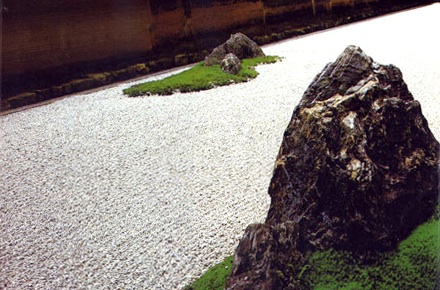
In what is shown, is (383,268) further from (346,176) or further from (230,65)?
(230,65)

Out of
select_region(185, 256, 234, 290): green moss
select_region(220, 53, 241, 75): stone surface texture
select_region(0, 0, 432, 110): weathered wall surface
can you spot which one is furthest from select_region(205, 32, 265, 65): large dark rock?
select_region(185, 256, 234, 290): green moss

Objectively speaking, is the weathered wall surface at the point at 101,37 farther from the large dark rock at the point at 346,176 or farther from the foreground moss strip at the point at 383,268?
the foreground moss strip at the point at 383,268

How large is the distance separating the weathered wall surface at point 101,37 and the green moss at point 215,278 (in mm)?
6174

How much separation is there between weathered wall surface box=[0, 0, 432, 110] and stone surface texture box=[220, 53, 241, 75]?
2089mm

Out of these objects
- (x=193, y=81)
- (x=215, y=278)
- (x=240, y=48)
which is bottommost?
(x=215, y=278)

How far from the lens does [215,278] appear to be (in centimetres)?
325

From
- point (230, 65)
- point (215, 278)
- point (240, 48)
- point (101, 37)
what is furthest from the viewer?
point (240, 48)

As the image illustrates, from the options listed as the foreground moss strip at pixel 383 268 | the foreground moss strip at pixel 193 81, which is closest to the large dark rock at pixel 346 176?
the foreground moss strip at pixel 383 268

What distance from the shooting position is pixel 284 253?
2951 millimetres

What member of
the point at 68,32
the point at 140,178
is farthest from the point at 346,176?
the point at 68,32

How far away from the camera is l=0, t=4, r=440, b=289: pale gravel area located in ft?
12.2

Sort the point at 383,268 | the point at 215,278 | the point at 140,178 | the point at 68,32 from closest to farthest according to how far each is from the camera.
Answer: the point at 383,268 → the point at 215,278 → the point at 140,178 → the point at 68,32

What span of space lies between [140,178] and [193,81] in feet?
12.0

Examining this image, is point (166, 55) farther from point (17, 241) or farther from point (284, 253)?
point (284, 253)
